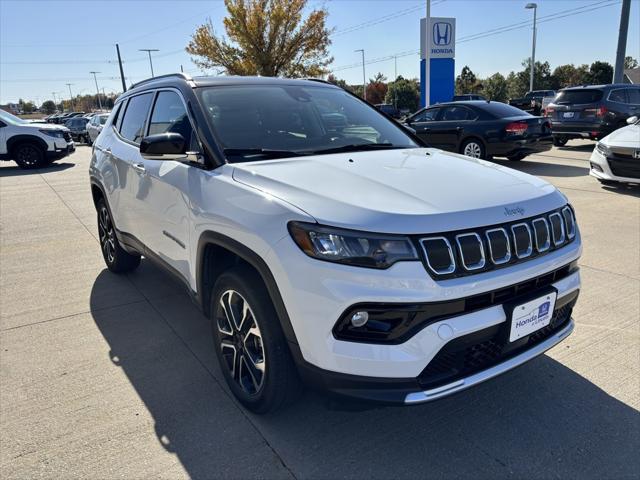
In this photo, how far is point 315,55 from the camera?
34719 millimetres

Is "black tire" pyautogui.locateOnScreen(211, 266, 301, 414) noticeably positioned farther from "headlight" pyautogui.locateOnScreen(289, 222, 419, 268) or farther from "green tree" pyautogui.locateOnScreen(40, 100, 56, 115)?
"green tree" pyautogui.locateOnScreen(40, 100, 56, 115)

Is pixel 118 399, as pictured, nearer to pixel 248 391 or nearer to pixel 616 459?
pixel 248 391

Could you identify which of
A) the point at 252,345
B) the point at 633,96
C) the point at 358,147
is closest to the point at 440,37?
the point at 633,96

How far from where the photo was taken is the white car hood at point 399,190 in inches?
82.6

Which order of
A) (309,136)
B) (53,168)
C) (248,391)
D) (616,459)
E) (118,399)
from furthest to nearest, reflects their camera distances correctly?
(53,168)
(309,136)
(118,399)
(248,391)
(616,459)

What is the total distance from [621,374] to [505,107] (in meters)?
9.62

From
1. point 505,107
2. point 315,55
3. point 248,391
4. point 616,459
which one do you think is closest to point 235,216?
point 248,391

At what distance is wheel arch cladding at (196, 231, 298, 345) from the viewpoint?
7.37 ft

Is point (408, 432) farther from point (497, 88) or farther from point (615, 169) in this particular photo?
point (497, 88)

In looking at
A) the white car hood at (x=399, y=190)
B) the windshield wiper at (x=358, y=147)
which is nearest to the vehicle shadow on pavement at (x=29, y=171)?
the windshield wiper at (x=358, y=147)

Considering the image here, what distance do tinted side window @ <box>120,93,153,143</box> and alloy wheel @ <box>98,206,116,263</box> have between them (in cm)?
90

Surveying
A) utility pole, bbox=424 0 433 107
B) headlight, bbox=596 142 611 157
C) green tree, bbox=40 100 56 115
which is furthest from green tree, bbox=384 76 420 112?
green tree, bbox=40 100 56 115

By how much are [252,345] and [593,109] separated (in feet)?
45.0

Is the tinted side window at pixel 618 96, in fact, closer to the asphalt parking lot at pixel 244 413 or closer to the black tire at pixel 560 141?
the black tire at pixel 560 141
